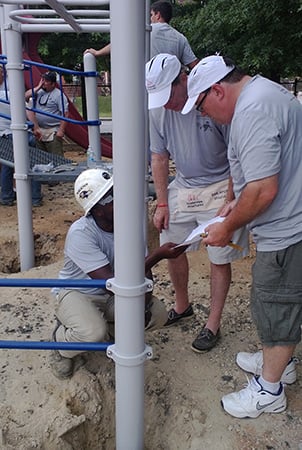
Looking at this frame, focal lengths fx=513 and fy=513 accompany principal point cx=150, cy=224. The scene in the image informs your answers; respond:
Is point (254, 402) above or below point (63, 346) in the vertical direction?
below

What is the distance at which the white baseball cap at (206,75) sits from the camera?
2.23 metres

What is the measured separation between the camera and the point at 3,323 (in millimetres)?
3447

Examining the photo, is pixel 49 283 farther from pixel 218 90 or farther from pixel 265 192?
pixel 218 90

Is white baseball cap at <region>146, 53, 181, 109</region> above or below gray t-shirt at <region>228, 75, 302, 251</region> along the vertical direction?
above

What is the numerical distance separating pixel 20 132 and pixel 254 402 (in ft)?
9.21

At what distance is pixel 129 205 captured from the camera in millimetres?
1976

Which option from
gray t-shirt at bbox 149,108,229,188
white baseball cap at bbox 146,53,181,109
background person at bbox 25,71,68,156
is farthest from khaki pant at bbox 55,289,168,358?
background person at bbox 25,71,68,156

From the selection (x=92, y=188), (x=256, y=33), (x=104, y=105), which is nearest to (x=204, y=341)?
(x=92, y=188)

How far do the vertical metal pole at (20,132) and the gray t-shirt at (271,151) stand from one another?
2394 mm

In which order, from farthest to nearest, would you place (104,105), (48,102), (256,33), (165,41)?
(104,105) → (256,33) → (48,102) → (165,41)

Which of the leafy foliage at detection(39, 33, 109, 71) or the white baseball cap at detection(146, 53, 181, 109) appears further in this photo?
the leafy foliage at detection(39, 33, 109, 71)

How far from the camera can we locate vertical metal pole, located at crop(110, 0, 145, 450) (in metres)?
1.81

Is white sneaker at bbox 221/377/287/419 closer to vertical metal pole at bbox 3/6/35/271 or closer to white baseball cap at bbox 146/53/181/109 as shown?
white baseball cap at bbox 146/53/181/109

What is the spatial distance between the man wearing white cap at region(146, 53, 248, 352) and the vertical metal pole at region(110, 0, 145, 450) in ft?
2.54
